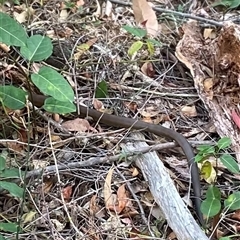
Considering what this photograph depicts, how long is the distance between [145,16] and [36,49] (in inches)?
49.9

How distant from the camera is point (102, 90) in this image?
2701 millimetres

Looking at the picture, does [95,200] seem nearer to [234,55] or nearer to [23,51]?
[23,51]

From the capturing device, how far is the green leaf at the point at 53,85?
6.49ft

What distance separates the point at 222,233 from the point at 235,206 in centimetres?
14

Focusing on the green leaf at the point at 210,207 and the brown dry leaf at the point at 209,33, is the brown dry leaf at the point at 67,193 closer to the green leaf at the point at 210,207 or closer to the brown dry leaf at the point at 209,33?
the green leaf at the point at 210,207

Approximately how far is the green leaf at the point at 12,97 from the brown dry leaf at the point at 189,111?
34.4 inches

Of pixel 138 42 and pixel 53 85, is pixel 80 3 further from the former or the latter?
pixel 53 85

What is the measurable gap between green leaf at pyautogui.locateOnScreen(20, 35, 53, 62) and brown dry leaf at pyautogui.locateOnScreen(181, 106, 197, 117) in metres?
0.89

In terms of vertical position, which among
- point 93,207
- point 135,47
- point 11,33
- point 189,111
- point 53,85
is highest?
point 11,33

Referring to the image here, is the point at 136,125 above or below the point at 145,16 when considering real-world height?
below

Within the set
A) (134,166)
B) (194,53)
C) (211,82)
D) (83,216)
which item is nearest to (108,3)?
(194,53)

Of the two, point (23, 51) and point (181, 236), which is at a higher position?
point (23, 51)

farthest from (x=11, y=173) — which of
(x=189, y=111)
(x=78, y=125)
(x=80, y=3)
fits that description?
(x=80, y=3)

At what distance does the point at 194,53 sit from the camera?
2.96m
